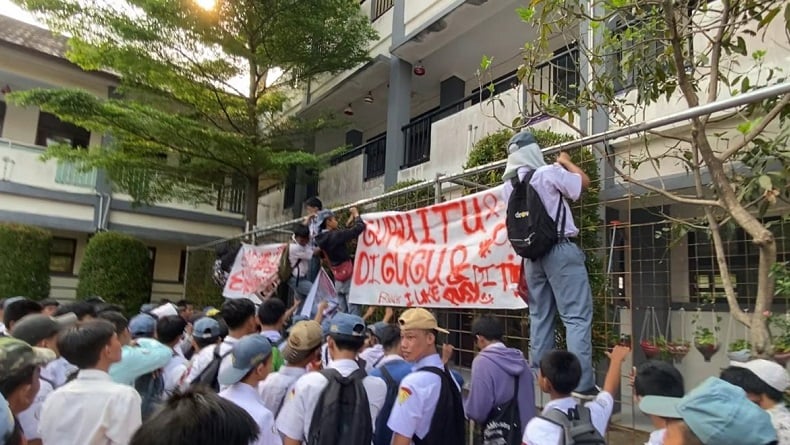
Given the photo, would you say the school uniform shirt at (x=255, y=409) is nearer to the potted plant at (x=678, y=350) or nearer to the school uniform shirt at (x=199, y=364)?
the school uniform shirt at (x=199, y=364)

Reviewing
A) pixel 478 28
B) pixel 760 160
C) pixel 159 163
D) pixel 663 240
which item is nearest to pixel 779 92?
pixel 760 160

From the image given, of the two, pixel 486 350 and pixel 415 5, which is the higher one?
pixel 415 5

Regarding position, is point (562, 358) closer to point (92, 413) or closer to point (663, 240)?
point (92, 413)

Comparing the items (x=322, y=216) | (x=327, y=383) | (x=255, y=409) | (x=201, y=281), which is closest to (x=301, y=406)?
(x=327, y=383)

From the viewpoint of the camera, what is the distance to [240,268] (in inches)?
357

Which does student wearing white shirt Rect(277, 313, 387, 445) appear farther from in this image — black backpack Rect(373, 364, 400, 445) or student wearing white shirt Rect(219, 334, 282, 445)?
student wearing white shirt Rect(219, 334, 282, 445)

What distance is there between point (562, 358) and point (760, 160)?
2.27m

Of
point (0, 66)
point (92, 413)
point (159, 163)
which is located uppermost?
point (0, 66)

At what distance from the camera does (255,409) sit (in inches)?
101

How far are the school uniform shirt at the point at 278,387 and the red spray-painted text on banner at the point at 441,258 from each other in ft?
5.87

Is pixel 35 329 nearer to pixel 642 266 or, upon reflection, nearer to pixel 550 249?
pixel 550 249

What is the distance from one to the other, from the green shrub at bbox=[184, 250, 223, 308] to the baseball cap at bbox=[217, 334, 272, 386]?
30.9ft

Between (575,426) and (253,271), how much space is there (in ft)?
22.9

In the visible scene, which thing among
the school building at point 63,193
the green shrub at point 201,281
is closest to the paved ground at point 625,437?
the green shrub at point 201,281
